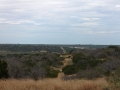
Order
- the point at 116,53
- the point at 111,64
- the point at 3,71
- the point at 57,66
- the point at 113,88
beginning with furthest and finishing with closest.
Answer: the point at 116,53
the point at 57,66
the point at 111,64
the point at 3,71
the point at 113,88

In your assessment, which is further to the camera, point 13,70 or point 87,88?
point 13,70

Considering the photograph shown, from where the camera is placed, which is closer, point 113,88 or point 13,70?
point 113,88

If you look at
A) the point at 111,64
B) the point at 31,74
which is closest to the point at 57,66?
the point at 111,64

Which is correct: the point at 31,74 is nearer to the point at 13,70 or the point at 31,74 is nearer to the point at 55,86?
the point at 13,70

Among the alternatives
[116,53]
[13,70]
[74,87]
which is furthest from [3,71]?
[116,53]

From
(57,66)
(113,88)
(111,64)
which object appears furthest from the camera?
(57,66)

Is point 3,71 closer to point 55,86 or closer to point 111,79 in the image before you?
point 55,86

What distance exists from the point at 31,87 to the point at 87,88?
226cm

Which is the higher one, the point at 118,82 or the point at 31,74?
the point at 118,82

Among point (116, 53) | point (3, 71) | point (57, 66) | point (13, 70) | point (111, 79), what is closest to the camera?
point (111, 79)

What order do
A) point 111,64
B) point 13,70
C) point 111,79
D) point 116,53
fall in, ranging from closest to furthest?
point 111,79 → point 13,70 → point 111,64 → point 116,53

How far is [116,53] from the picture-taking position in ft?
165

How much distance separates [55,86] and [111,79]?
2328 mm

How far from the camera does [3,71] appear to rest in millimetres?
15305
